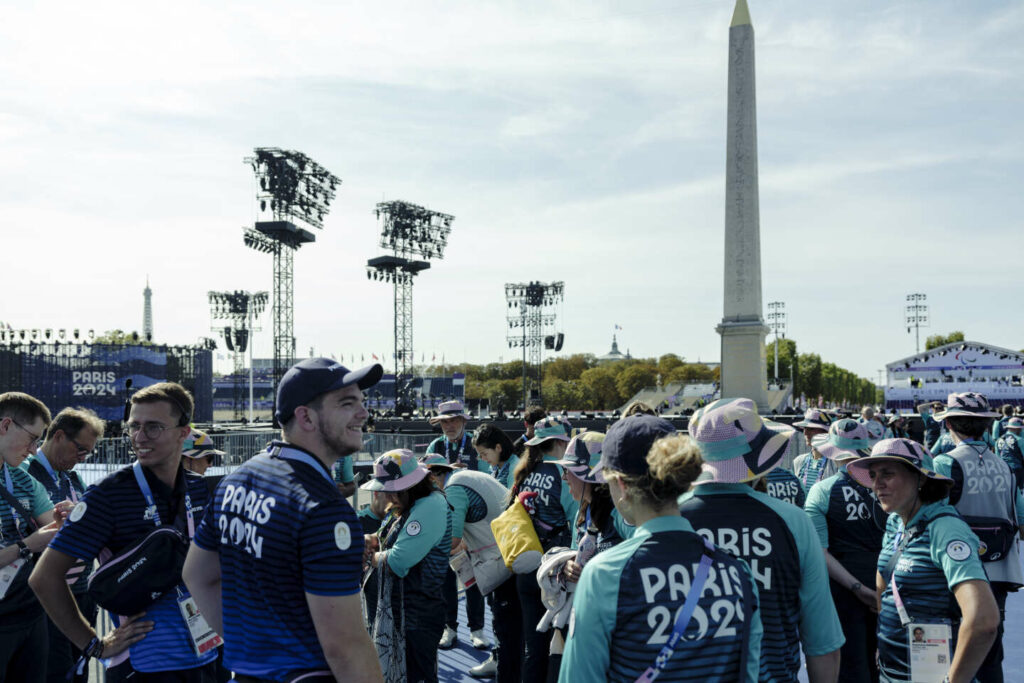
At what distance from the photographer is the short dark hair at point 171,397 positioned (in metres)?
3.12

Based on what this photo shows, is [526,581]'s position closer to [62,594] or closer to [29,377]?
[62,594]

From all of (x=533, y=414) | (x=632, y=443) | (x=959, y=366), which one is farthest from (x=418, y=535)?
(x=959, y=366)

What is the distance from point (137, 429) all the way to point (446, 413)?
5.27 metres

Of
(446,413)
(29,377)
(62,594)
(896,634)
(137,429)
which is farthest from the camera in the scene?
(29,377)

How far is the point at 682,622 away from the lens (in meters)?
2.07

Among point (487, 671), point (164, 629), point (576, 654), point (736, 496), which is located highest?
point (736, 496)

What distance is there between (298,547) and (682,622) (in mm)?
1049

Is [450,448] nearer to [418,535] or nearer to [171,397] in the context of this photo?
[418,535]

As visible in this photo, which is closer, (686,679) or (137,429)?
(686,679)

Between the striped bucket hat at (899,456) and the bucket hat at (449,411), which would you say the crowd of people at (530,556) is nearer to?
the striped bucket hat at (899,456)

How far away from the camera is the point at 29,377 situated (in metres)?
50.1

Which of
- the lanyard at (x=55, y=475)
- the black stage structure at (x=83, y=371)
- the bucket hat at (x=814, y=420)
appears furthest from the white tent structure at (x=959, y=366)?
the lanyard at (x=55, y=475)

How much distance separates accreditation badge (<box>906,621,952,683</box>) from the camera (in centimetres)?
322

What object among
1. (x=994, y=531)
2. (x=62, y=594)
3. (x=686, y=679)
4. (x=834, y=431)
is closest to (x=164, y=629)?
(x=62, y=594)
